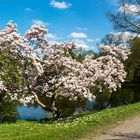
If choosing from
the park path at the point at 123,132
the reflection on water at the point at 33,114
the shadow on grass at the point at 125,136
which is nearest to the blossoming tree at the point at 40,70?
the park path at the point at 123,132

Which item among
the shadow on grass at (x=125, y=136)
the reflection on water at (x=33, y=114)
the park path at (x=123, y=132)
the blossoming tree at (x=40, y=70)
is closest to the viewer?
the shadow on grass at (x=125, y=136)

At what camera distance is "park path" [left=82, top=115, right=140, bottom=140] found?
45.1 feet

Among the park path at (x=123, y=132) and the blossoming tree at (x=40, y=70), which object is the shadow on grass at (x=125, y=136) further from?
the blossoming tree at (x=40, y=70)

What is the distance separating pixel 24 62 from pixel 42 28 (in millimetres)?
2239

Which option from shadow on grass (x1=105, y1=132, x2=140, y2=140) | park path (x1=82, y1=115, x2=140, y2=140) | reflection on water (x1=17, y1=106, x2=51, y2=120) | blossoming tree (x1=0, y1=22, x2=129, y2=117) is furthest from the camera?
reflection on water (x1=17, y1=106, x2=51, y2=120)

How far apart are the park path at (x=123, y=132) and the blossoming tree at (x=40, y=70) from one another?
20.2 feet

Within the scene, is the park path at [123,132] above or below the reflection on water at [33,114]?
below

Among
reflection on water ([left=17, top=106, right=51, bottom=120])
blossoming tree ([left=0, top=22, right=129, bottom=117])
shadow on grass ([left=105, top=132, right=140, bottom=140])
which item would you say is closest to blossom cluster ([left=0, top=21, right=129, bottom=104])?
blossoming tree ([left=0, top=22, right=129, bottom=117])

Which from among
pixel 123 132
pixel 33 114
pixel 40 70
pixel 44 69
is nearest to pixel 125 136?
pixel 123 132

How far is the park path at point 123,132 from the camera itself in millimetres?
13743

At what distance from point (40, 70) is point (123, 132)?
8009 millimetres

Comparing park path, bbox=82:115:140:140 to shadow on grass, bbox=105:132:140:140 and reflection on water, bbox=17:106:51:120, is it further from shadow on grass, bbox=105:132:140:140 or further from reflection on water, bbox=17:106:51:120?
reflection on water, bbox=17:106:51:120

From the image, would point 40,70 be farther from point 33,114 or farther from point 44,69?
point 33,114

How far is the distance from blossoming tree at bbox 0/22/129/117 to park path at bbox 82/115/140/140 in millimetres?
6172
